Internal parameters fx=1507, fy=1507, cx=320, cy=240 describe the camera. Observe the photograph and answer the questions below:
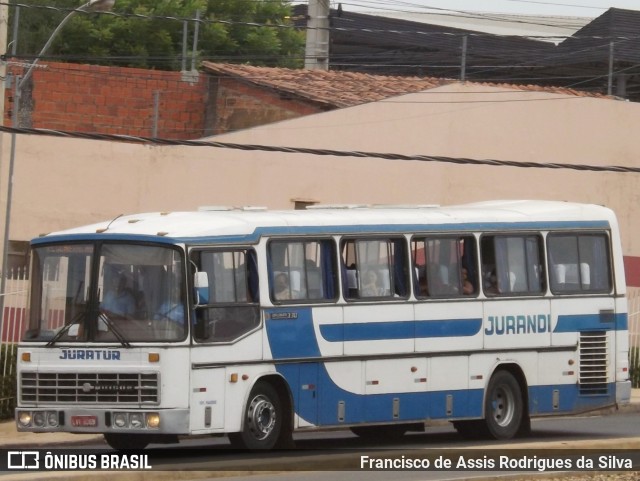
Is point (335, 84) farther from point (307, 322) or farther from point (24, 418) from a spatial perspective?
point (24, 418)

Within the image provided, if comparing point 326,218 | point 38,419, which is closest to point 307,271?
point 326,218

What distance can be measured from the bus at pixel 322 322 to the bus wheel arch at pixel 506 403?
0.08 ft

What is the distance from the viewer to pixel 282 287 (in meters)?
16.0

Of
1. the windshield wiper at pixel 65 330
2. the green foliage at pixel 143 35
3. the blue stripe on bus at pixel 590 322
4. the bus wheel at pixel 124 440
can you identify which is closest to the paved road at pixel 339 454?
the bus wheel at pixel 124 440

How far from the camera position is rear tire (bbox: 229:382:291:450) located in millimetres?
15414

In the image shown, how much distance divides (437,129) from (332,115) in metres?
2.45

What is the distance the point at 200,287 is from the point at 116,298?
2.80 ft

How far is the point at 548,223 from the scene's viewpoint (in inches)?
739

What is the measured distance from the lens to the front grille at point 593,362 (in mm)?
18781

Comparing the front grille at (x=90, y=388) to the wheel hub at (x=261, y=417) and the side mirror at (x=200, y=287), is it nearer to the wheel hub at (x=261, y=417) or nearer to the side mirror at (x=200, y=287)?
the side mirror at (x=200, y=287)

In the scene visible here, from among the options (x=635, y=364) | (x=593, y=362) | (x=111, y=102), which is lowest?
(x=635, y=364)

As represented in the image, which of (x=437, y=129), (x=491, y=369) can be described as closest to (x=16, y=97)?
(x=437, y=129)

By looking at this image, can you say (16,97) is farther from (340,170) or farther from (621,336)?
(621,336)

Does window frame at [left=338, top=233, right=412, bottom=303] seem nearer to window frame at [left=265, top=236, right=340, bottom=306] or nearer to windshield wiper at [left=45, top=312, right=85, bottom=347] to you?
window frame at [left=265, top=236, right=340, bottom=306]
